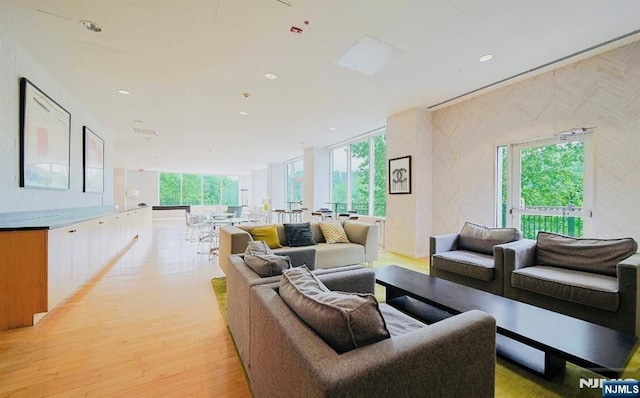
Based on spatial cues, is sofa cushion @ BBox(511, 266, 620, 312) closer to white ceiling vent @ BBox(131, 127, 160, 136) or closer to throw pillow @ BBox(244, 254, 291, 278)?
throw pillow @ BBox(244, 254, 291, 278)

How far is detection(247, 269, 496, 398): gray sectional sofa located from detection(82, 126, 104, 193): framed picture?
17.5 feet

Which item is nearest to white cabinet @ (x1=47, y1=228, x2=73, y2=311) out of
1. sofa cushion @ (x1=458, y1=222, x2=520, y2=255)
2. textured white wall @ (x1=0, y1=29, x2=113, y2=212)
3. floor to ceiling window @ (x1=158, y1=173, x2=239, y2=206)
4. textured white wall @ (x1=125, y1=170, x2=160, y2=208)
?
textured white wall @ (x1=0, y1=29, x2=113, y2=212)

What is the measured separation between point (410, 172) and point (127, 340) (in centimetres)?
474

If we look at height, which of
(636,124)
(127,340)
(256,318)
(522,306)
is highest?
Answer: (636,124)

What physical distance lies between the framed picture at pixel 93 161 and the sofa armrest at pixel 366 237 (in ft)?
15.7

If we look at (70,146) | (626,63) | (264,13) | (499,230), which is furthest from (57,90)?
(626,63)

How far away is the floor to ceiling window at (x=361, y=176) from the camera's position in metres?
6.69

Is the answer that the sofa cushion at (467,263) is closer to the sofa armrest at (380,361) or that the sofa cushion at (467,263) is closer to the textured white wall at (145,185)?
the sofa armrest at (380,361)

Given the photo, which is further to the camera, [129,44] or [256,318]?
[129,44]

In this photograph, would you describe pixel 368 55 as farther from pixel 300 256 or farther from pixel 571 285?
pixel 571 285

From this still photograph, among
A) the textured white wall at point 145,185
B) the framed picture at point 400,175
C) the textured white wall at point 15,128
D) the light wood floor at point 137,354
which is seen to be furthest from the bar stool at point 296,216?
the textured white wall at point 145,185

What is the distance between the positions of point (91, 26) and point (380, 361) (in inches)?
142

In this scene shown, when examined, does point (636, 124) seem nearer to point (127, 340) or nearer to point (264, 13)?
point (264, 13)

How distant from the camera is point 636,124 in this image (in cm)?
288
